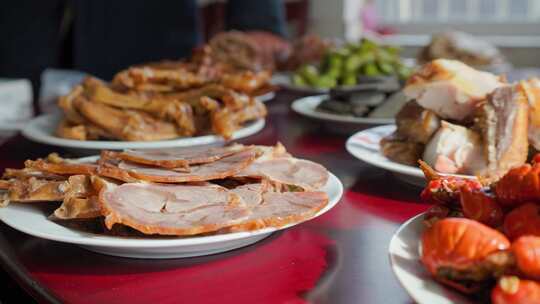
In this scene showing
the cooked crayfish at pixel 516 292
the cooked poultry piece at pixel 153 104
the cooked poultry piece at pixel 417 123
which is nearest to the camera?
the cooked crayfish at pixel 516 292

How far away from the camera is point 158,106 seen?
5.68 feet

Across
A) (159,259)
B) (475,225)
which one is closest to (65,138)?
(159,259)

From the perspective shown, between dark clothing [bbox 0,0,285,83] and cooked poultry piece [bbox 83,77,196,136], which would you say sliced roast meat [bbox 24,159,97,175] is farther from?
dark clothing [bbox 0,0,285,83]

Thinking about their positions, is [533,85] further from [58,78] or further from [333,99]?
[58,78]

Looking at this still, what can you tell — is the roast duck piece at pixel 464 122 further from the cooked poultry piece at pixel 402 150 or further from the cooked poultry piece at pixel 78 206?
the cooked poultry piece at pixel 78 206

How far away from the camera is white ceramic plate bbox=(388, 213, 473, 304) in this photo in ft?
2.33

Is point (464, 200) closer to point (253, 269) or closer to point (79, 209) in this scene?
point (253, 269)

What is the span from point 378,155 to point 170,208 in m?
0.61

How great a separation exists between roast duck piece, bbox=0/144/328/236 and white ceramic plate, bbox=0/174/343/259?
1cm

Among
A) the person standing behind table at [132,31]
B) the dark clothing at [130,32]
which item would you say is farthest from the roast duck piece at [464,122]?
the dark clothing at [130,32]

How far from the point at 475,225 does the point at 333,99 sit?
49.6 inches

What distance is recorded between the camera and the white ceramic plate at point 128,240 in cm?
92

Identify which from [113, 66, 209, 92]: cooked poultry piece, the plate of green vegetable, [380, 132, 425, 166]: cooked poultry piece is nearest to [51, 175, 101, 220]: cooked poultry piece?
[380, 132, 425, 166]: cooked poultry piece

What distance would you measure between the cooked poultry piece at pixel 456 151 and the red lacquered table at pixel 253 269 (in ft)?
0.33
